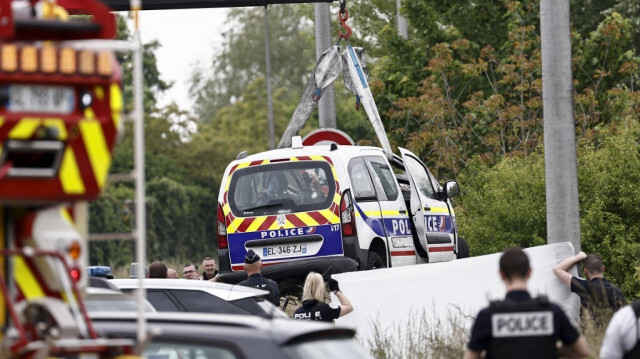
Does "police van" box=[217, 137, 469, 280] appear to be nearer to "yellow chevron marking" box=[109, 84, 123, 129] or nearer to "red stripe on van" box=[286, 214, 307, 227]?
"red stripe on van" box=[286, 214, 307, 227]

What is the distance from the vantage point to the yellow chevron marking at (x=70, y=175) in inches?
205

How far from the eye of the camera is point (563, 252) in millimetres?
12523

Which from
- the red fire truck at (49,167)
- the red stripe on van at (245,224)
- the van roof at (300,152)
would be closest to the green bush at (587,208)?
the van roof at (300,152)

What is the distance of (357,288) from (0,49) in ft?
27.1

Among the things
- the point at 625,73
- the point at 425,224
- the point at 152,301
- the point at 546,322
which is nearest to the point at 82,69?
the point at 546,322

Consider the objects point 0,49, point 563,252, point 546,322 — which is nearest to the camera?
point 0,49

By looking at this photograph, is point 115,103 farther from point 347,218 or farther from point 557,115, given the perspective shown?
point 347,218

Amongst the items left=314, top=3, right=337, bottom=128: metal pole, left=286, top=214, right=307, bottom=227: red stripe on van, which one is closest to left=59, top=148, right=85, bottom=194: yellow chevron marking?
left=286, top=214, right=307, bottom=227: red stripe on van

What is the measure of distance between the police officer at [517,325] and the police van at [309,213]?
773cm

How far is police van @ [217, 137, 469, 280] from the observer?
15.2 metres

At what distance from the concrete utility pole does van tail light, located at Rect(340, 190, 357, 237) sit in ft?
7.50

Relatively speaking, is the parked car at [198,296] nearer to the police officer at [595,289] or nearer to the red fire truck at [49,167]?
the police officer at [595,289]

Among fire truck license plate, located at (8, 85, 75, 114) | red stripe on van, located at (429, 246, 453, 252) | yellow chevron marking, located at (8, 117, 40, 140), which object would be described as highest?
fire truck license plate, located at (8, 85, 75, 114)

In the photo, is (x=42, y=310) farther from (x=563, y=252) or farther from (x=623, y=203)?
(x=623, y=203)
